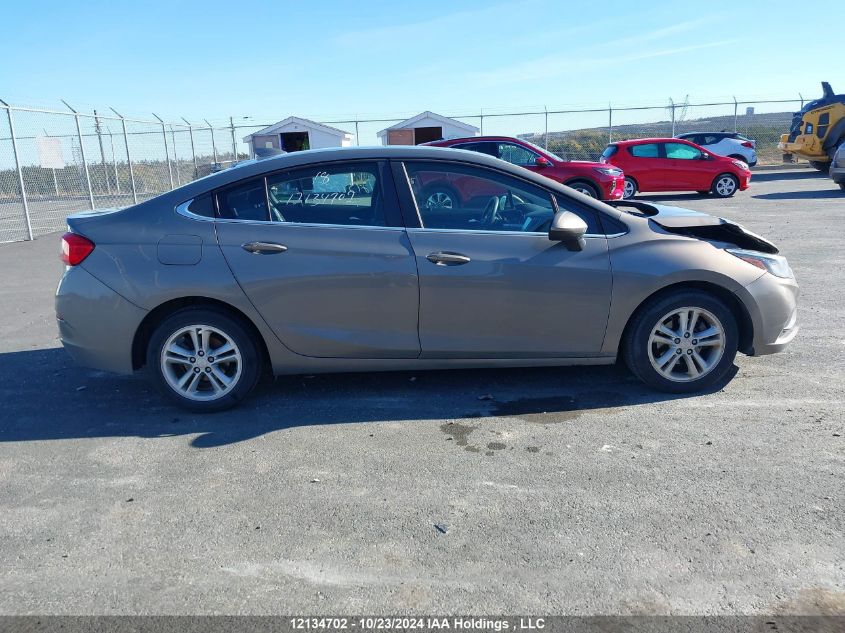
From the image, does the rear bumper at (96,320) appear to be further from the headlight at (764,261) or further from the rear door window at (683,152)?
the rear door window at (683,152)

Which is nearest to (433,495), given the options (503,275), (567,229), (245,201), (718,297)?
(503,275)

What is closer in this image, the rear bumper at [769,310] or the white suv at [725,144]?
the rear bumper at [769,310]

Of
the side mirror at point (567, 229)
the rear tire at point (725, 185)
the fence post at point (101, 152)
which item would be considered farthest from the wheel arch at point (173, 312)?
the rear tire at point (725, 185)

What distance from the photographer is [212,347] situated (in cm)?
446

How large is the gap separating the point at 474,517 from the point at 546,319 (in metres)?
1.63

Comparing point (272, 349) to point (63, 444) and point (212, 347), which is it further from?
point (63, 444)

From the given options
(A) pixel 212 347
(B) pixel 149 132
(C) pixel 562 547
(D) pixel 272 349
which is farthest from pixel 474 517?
(B) pixel 149 132

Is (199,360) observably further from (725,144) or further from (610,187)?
(725,144)

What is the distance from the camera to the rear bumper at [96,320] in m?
4.32

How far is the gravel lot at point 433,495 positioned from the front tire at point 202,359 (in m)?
0.15

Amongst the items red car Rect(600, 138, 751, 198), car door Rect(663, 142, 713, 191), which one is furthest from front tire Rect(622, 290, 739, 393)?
car door Rect(663, 142, 713, 191)

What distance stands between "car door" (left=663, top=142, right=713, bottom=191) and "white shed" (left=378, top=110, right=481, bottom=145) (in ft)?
40.5

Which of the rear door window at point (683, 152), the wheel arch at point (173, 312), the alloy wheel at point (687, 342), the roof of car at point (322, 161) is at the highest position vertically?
the rear door window at point (683, 152)

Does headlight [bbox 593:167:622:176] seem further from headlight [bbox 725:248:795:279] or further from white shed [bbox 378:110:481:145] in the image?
white shed [bbox 378:110:481:145]
